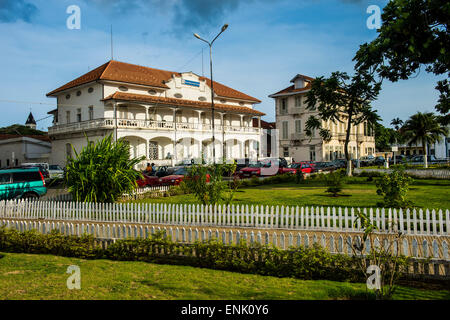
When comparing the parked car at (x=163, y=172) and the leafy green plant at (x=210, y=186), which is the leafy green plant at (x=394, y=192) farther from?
the parked car at (x=163, y=172)

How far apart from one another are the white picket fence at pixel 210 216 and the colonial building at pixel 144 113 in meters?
23.9

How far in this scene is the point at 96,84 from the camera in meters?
38.0

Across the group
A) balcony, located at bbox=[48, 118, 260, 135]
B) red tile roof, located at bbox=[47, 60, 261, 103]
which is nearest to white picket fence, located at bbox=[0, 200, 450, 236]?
balcony, located at bbox=[48, 118, 260, 135]

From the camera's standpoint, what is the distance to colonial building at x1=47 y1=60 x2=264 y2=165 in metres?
37.1

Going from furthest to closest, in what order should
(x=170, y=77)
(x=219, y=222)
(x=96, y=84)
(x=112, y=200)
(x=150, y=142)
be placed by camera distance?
(x=170, y=77), (x=150, y=142), (x=96, y=84), (x=112, y=200), (x=219, y=222)

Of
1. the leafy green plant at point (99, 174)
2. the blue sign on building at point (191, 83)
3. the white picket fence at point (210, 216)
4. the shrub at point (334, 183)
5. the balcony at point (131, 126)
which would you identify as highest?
the blue sign on building at point (191, 83)

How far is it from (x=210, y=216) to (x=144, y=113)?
106ft

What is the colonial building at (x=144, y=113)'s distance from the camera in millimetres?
37109

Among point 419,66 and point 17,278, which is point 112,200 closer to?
point 17,278

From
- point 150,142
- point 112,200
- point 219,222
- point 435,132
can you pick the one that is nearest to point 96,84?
point 150,142

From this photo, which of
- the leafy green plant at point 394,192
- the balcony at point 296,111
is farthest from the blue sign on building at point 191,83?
the leafy green plant at point 394,192

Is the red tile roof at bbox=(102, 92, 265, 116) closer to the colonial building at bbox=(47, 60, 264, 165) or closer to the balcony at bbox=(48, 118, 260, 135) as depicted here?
the colonial building at bbox=(47, 60, 264, 165)

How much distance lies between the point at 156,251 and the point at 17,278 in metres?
2.88

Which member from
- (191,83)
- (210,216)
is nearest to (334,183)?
(210,216)
